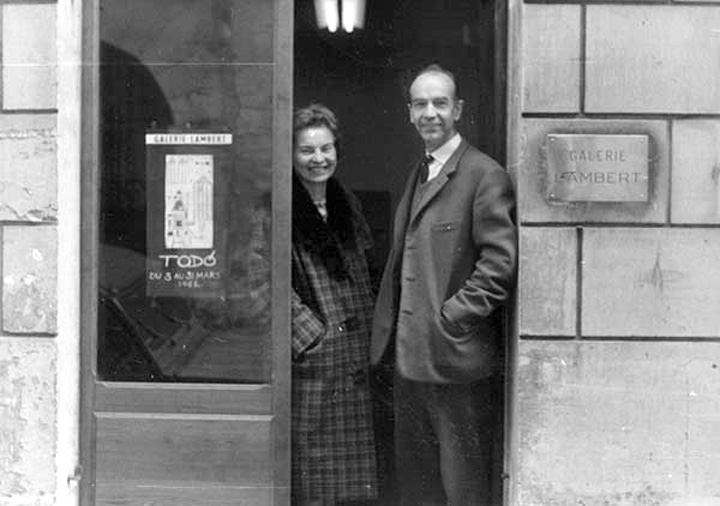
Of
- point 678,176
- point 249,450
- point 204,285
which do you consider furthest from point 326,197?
point 678,176

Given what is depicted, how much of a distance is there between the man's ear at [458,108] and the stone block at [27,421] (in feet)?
7.24

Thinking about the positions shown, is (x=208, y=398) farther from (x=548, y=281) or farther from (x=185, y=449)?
(x=548, y=281)

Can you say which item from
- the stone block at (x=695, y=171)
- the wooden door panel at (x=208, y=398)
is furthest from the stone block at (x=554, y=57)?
the wooden door panel at (x=208, y=398)

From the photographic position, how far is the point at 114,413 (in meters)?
5.82

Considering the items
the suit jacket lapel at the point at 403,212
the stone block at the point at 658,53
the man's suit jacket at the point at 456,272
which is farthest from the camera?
the suit jacket lapel at the point at 403,212

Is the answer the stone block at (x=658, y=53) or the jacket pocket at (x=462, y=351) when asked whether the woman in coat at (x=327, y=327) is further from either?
the stone block at (x=658, y=53)

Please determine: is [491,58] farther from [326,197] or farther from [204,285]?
[204,285]

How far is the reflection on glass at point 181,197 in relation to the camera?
5.80 meters

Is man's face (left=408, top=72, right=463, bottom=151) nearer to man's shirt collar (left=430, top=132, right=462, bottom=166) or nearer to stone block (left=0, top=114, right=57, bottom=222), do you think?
man's shirt collar (left=430, top=132, right=462, bottom=166)

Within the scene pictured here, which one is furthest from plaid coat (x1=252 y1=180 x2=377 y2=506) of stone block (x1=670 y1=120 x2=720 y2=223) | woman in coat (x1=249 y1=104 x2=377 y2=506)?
stone block (x1=670 y1=120 x2=720 y2=223)

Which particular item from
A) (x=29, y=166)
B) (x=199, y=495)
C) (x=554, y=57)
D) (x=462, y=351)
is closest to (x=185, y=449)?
(x=199, y=495)

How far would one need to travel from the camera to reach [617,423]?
546 cm

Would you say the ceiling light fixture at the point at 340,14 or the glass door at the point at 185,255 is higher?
the ceiling light fixture at the point at 340,14

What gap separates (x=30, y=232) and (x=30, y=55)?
84cm
